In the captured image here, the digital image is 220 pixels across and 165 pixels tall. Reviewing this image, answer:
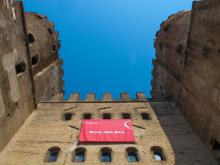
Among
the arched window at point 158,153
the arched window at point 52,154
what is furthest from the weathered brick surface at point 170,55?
the arched window at point 52,154

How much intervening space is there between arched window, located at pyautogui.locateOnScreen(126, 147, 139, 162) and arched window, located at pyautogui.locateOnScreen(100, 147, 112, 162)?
0.68 m

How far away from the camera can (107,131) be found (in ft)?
33.6

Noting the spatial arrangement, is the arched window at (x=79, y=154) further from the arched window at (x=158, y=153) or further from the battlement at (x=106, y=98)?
the battlement at (x=106, y=98)

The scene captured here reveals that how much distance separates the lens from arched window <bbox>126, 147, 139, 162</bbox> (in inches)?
356

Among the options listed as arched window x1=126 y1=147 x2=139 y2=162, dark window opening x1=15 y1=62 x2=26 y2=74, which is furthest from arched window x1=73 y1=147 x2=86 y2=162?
dark window opening x1=15 y1=62 x2=26 y2=74

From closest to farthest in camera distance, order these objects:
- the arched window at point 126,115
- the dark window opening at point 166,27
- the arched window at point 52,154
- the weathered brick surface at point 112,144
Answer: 1. the weathered brick surface at point 112,144
2. the arched window at point 52,154
3. the arched window at point 126,115
4. the dark window opening at point 166,27

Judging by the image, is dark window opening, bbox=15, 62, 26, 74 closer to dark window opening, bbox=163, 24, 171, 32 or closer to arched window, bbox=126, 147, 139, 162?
arched window, bbox=126, 147, 139, 162

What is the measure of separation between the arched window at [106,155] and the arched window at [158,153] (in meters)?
1.63

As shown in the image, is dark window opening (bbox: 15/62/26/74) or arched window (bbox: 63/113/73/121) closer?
dark window opening (bbox: 15/62/26/74)

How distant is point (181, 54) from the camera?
1324cm

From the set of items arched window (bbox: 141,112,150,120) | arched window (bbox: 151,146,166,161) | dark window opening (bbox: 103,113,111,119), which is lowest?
arched window (bbox: 151,146,166,161)

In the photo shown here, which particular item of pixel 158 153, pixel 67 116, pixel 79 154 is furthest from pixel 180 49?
pixel 79 154

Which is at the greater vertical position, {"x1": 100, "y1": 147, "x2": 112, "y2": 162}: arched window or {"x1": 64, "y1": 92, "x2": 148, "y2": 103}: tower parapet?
{"x1": 64, "y1": 92, "x2": 148, "y2": 103}: tower parapet

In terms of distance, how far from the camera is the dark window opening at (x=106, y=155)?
9084mm
